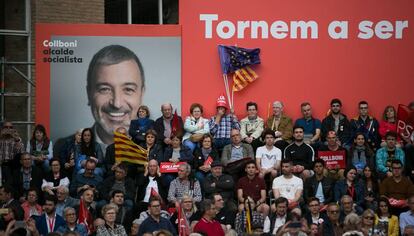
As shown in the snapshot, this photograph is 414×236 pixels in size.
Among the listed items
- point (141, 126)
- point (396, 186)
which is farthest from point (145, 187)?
point (396, 186)

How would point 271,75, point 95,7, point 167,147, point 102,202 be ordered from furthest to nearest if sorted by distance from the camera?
point 95,7
point 271,75
point 167,147
point 102,202

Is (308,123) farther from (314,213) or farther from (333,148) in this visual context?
(314,213)

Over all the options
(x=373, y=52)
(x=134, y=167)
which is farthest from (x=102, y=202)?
(x=373, y=52)

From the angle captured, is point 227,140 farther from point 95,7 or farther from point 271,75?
point 95,7

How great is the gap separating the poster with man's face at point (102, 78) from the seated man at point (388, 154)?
164 inches

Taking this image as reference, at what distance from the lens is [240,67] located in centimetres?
2572

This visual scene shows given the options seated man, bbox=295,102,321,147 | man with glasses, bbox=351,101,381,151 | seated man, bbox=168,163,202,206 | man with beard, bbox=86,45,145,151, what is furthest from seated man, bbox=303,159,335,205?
man with beard, bbox=86,45,145,151

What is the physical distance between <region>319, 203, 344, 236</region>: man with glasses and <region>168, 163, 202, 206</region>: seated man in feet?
7.86

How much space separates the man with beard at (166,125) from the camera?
81.0 feet

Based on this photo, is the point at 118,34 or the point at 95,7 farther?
the point at 95,7

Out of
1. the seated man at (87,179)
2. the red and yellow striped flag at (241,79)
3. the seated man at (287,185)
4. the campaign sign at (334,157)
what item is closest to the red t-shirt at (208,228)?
the seated man at (287,185)

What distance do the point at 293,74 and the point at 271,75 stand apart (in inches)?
17.5

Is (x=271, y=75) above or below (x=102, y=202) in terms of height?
above

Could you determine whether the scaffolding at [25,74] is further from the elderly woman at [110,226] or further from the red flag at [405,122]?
the red flag at [405,122]
